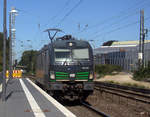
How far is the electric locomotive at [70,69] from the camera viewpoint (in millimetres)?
13648

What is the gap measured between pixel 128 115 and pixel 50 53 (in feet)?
15.5

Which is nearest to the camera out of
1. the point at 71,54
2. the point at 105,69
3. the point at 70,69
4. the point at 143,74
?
the point at 70,69

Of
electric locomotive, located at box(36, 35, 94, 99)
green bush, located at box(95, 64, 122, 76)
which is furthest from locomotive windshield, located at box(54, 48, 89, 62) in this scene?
green bush, located at box(95, 64, 122, 76)

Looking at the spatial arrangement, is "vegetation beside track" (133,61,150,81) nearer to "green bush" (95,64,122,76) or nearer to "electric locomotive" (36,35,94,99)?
"green bush" (95,64,122,76)

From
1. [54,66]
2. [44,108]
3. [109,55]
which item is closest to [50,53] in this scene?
[54,66]

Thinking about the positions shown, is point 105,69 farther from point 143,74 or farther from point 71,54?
point 71,54

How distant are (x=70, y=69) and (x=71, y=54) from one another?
2.82 ft

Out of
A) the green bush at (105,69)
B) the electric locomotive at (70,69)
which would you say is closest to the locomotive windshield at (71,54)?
the electric locomotive at (70,69)

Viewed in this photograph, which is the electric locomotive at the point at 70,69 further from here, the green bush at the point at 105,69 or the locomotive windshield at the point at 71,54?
the green bush at the point at 105,69

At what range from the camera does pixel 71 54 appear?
14281 millimetres

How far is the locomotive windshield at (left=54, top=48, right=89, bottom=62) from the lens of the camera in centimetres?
1412

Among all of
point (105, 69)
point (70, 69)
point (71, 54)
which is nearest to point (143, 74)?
point (105, 69)

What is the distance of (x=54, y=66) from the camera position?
13719mm

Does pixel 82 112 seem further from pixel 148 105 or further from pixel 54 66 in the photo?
pixel 148 105
